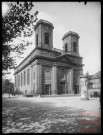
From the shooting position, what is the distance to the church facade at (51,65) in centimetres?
2880

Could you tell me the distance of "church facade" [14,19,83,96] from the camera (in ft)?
94.5

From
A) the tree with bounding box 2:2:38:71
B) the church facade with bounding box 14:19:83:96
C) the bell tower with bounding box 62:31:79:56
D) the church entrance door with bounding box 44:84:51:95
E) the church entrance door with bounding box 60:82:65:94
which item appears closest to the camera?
the tree with bounding box 2:2:38:71

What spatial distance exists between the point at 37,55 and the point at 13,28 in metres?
21.7

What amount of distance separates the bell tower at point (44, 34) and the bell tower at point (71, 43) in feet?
21.6

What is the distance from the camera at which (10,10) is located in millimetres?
6672

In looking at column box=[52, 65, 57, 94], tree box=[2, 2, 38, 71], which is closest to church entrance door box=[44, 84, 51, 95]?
column box=[52, 65, 57, 94]

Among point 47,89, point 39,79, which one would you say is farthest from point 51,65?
point 47,89

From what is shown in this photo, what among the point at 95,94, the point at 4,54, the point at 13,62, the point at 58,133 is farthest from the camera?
the point at 95,94

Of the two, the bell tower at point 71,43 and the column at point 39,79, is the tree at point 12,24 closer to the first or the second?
the column at point 39,79

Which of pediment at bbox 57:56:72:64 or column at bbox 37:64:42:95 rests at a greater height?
pediment at bbox 57:56:72:64

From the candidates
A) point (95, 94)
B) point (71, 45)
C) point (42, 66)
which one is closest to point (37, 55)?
point (42, 66)

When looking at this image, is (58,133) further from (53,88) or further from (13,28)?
(53,88)

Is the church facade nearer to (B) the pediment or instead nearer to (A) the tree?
(B) the pediment

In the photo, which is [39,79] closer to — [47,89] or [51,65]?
[47,89]
